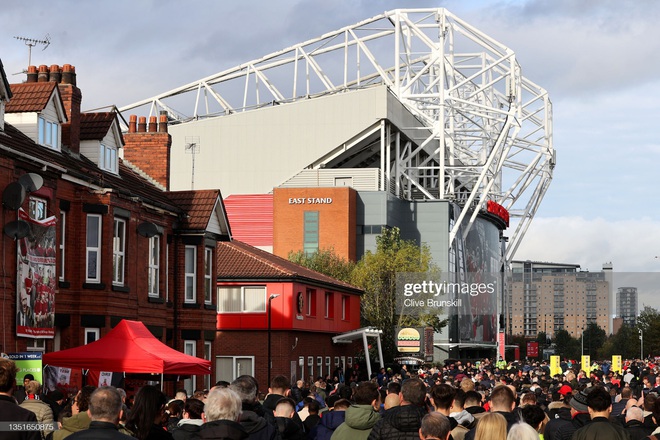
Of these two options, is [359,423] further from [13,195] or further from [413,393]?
[13,195]

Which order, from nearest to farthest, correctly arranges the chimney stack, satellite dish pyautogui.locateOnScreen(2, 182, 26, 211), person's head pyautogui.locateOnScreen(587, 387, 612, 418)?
1. person's head pyautogui.locateOnScreen(587, 387, 612, 418)
2. satellite dish pyautogui.locateOnScreen(2, 182, 26, 211)
3. the chimney stack

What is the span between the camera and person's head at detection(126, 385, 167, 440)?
9297 millimetres

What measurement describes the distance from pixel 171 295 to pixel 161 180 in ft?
18.4

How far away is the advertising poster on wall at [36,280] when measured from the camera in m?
25.6

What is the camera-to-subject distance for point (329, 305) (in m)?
59.1

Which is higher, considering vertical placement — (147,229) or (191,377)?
(147,229)

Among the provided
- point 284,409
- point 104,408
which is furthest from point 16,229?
point 104,408

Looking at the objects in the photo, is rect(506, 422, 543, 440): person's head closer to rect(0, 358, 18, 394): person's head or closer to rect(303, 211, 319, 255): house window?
rect(0, 358, 18, 394): person's head

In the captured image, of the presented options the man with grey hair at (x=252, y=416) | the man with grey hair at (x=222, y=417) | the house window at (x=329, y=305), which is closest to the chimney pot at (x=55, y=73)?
the man with grey hair at (x=252, y=416)

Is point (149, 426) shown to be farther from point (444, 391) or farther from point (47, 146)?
point (47, 146)

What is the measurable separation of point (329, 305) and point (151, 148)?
1972cm

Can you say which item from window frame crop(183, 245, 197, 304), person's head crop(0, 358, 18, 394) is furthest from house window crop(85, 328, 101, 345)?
person's head crop(0, 358, 18, 394)

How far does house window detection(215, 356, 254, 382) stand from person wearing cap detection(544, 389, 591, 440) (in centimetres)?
3831

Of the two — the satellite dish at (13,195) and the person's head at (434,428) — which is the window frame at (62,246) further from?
the person's head at (434,428)
